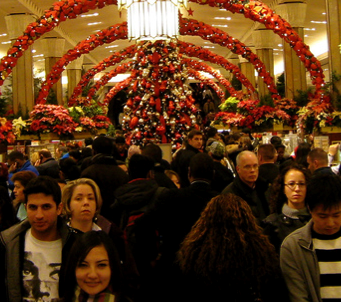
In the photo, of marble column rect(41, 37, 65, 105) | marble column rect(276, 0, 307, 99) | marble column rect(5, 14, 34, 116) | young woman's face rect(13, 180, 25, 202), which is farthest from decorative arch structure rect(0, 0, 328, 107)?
marble column rect(41, 37, 65, 105)

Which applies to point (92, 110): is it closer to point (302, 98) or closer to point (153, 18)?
point (302, 98)

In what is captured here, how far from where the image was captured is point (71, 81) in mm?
32750

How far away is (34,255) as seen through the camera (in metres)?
3.59

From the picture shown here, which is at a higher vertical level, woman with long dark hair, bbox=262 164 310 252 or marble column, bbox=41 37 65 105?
marble column, bbox=41 37 65 105

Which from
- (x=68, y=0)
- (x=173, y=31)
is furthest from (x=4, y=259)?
(x=68, y=0)

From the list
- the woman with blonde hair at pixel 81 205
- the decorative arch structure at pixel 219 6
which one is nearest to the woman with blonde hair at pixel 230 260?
the woman with blonde hair at pixel 81 205

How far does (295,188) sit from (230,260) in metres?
1.25

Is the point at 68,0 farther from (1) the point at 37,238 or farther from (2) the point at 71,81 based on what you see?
(2) the point at 71,81

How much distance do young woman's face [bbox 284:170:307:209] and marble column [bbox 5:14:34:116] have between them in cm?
1581

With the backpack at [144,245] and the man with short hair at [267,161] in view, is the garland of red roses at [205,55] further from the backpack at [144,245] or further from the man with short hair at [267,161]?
the backpack at [144,245]

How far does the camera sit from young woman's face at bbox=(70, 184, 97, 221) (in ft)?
13.3

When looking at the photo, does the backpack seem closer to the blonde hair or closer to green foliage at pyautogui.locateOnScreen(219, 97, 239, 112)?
the blonde hair

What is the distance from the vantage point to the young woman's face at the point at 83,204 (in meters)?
4.07

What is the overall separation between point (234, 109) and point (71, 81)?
41.7ft
